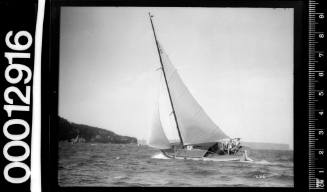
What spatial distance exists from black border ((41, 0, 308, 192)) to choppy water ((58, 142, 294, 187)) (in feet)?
0.11

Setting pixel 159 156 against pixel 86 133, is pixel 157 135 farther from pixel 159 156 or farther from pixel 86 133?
pixel 86 133

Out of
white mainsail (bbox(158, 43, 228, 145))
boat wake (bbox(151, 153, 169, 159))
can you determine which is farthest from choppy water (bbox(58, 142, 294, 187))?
white mainsail (bbox(158, 43, 228, 145))

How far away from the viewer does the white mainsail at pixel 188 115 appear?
222 centimetres

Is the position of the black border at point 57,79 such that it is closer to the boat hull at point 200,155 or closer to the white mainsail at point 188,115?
the boat hull at point 200,155

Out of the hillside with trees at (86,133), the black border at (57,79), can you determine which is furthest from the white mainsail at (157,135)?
the black border at (57,79)

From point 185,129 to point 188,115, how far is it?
0.08 m

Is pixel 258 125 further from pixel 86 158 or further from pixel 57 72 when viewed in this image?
pixel 57 72

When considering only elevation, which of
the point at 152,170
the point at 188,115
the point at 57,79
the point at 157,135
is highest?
the point at 57,79

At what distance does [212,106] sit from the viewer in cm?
223

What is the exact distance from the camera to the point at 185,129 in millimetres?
2307

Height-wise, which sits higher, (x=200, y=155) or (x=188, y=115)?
(x=188, y=115)

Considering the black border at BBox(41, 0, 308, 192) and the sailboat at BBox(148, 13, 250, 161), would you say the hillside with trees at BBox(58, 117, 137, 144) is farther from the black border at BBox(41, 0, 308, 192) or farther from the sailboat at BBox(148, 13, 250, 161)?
the sailboat at BBox(148, 13, 250, 161)

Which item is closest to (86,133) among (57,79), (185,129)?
(57,79)

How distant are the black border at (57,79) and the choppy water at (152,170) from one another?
0.11ft
